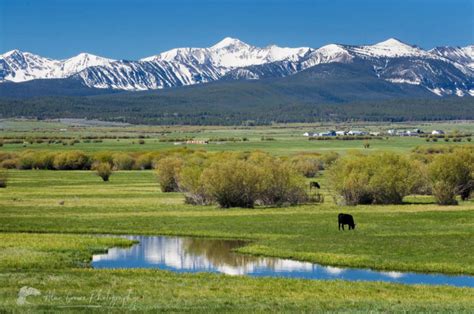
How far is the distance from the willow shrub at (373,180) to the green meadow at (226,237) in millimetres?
1514

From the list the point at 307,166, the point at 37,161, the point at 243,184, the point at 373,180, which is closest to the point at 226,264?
the point at 243,184

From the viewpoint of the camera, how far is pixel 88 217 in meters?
56.9

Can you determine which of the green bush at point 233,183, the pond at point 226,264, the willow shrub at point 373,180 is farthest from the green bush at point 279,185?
the pond at point 226,264

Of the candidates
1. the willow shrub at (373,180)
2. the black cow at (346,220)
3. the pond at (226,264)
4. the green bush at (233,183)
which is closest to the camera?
the pond at (226,264)

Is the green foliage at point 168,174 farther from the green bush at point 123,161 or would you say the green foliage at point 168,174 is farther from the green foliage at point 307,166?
the green bush at point 123,161

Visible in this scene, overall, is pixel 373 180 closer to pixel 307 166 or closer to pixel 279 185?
pixel 279 185

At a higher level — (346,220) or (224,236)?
(346,220)

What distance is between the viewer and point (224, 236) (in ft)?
158

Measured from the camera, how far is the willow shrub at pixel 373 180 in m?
64.9

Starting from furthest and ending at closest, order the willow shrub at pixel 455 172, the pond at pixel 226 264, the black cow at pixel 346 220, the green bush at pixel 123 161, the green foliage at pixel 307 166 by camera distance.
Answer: the green bush at pixel 123 161 → the green foliage at pixel 307 166 → the willow shrub at pixel 455 172 → the black cow at pixel 346 220 → the pond at pixel 226 264

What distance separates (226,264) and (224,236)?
8.95 metres

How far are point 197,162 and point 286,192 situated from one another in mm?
13947

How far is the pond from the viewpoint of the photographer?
1417 inches

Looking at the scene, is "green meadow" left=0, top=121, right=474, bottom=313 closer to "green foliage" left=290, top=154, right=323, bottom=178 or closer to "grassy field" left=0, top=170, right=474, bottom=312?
"grassy field" left=0, top=170, right=474, bottom=312
